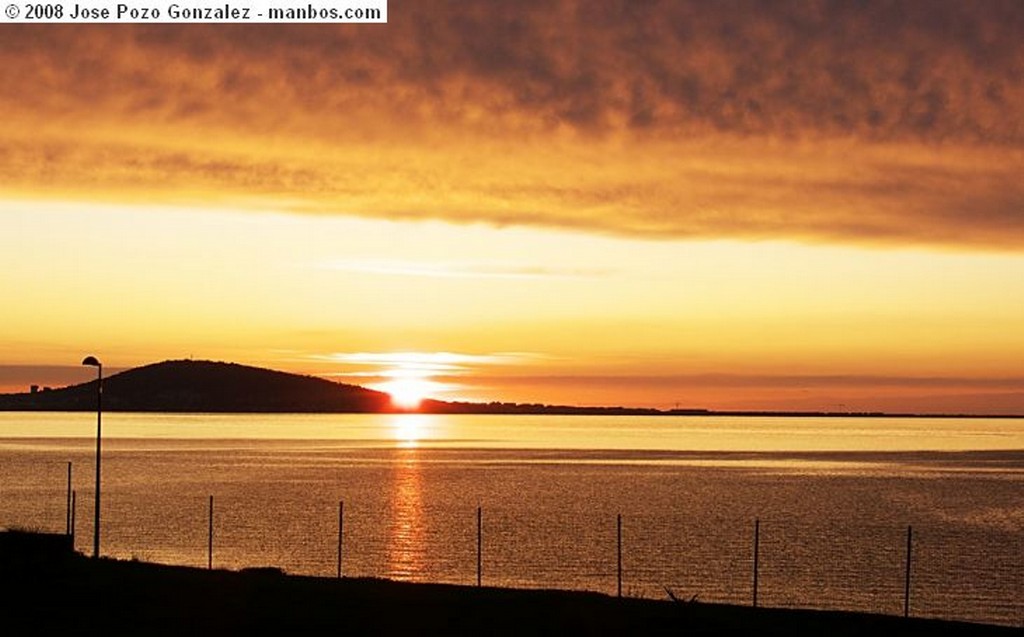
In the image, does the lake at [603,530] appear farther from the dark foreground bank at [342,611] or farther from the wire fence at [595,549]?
the dark foreground bank at [342,611]

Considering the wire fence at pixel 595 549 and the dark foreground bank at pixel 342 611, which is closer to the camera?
the dark foreground bank at pixel 342 611

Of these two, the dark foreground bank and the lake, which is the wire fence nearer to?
the lake

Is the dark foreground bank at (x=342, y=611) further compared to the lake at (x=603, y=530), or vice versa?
the lake at (x=603, y=530)

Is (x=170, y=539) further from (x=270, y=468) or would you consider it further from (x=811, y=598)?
(x=270, y=468)

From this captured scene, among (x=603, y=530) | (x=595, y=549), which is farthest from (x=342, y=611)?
(x=603, y=530)

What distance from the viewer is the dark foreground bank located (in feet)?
102

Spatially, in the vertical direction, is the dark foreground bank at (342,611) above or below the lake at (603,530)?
above

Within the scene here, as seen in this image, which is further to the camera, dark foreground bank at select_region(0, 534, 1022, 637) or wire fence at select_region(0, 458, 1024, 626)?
wire fence at select_region(0, 458, 1024, 626)

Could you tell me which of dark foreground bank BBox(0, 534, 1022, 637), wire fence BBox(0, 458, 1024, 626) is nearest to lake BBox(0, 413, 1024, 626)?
wire fence BBox(0, 458, 1024, 626)

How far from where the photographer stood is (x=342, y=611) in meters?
33.8

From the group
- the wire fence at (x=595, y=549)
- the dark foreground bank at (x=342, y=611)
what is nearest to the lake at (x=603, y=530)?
the wire fence at (x=595, y=549)

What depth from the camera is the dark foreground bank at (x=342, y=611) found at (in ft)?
102

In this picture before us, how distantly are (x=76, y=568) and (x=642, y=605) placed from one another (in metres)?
18.4

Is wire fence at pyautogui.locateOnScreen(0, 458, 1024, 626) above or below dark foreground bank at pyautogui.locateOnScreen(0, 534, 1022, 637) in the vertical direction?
below
